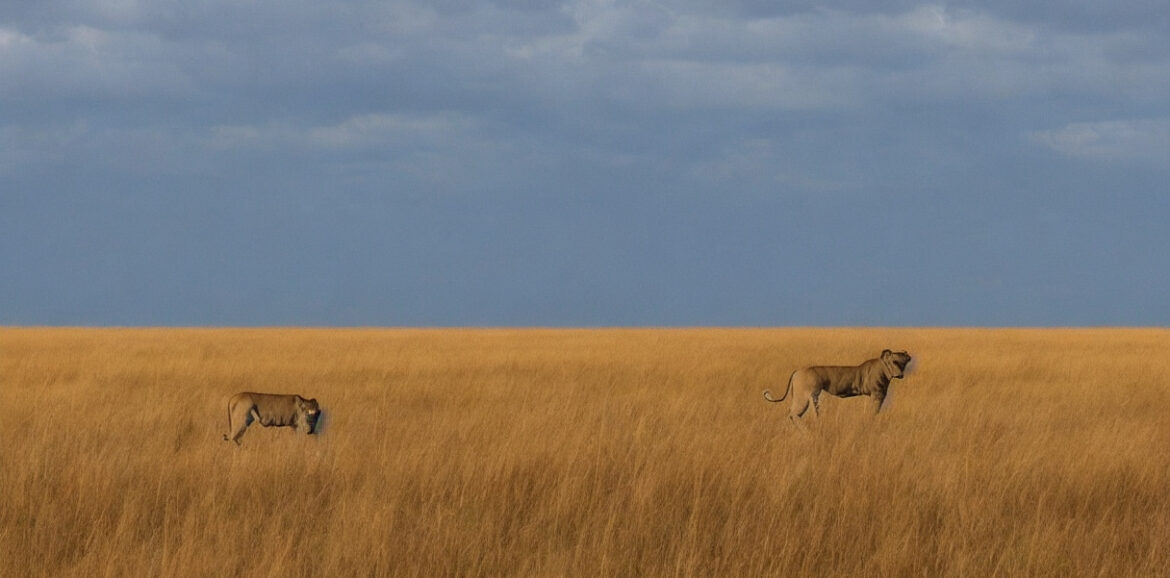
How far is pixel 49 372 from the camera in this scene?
60.2 feet

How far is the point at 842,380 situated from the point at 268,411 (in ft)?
19.6

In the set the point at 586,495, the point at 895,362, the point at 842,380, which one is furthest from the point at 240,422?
the point at 895,362

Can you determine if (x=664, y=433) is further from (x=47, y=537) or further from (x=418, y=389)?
(x=418, y=389)

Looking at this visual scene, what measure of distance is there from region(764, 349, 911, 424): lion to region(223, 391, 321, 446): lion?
507cm

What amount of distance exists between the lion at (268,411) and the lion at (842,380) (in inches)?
200

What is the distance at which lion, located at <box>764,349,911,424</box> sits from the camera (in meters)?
10.7

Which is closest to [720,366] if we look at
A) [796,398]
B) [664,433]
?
[796,398]

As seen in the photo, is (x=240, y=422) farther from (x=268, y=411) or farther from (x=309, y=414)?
(x=309, y=414)

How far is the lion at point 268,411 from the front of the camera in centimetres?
812

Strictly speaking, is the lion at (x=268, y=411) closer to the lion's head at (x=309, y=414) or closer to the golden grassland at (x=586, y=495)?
the lion's head at (x=309, y=414)

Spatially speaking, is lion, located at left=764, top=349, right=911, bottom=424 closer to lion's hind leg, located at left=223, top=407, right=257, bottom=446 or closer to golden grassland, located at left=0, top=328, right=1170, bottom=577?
golden grassland, located at left=0, top=328, right=1170, bottom=577

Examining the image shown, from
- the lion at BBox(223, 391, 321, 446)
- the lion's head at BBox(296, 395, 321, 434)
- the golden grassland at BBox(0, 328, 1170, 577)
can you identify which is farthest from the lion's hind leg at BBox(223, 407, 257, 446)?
the lion's head at BBox(296, 395, 321, 434)

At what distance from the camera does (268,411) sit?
8.21 m

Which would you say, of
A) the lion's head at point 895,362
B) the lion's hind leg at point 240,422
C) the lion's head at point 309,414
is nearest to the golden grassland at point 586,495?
the lion's head at point 309,414
